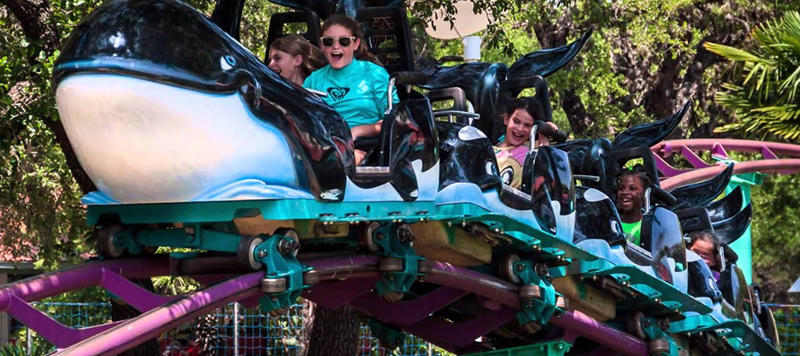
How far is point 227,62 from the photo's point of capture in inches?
178

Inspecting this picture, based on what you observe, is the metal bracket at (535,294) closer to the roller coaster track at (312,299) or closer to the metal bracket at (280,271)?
the roller coaster track at (312,299)

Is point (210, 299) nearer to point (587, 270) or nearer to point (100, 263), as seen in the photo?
point (100, 263)

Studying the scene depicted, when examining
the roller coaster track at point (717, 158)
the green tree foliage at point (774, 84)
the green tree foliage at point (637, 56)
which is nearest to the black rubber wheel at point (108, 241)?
the roller coaster track at point (717, 158)

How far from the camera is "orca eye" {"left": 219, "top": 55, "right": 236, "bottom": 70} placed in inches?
178

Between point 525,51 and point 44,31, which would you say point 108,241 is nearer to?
point 44,31

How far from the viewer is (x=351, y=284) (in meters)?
6.00

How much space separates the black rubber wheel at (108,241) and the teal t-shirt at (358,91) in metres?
1.15

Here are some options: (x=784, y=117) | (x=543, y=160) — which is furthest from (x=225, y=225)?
(x=784, y=117)

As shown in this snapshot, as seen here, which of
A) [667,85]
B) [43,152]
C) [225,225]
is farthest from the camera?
[667,85]

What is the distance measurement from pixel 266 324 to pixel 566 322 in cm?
579

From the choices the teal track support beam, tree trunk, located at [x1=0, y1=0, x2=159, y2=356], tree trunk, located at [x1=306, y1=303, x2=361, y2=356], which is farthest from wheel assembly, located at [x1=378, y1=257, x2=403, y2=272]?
A: the teal track support beam

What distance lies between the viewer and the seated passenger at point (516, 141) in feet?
21.8

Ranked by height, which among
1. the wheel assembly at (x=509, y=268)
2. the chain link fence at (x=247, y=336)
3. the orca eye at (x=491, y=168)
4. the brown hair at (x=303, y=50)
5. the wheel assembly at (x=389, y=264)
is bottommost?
the chain link fence at (x=247, y=336)

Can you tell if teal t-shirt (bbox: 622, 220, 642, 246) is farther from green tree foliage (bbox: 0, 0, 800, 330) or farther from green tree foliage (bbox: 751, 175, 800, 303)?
green tree foliage (bbox: 751, 175, 800, 303)
